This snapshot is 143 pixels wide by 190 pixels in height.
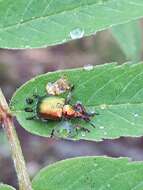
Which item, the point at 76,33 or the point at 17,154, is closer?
the point at 17,154

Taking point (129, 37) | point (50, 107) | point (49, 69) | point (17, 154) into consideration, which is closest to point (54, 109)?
point (50, 107)

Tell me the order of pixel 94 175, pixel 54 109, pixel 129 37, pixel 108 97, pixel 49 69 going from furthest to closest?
pixel 49 69 → pixel 129 37 → pixel 54 109 → pixel 108 97 → pixel 94 175

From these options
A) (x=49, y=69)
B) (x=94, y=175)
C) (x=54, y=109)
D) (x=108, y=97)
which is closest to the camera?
(x=94, y=175)

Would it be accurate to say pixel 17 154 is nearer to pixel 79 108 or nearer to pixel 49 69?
pixel 79 108

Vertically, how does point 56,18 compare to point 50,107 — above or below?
above

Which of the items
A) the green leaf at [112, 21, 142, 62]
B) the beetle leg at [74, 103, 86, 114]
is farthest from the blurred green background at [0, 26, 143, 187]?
the beetle leg at [74, 103, 86, 114]

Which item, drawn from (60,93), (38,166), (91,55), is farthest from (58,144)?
(60,93)

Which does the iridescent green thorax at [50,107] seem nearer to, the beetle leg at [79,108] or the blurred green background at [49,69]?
the beetle leg at [79,108]

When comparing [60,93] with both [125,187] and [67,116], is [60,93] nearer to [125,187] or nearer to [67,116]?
[67,116]
